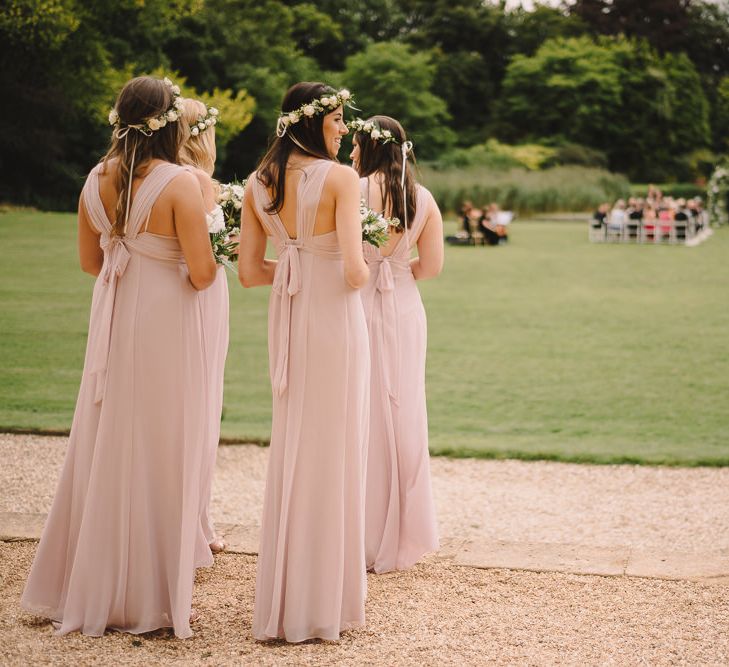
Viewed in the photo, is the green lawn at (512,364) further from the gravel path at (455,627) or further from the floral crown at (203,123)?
the floral crown at (203,123)

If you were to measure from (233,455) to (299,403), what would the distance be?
13.3 ft

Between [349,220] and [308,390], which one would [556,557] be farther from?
[349,220]

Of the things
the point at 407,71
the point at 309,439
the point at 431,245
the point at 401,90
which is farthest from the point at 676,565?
the point at 407,71

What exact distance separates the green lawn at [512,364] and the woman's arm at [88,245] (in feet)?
14.0

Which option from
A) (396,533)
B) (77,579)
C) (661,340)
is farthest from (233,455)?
(661,340)

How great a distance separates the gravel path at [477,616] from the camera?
138 inches

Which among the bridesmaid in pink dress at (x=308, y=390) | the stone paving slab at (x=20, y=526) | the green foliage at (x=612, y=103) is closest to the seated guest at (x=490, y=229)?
the stone paving slab at (x=20, y=526)

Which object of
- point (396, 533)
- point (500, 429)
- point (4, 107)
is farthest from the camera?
point (4, 107)

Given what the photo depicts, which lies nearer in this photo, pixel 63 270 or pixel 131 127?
pixel 131 127

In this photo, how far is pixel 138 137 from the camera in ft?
11.9

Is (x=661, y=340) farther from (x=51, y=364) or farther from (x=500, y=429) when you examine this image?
(x=51, y=364)

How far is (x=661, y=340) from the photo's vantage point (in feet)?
42.5

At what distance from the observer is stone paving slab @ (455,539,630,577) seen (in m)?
4.46

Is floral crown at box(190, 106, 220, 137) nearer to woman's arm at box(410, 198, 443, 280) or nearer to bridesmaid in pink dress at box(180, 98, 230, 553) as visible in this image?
bridesmaid in pink dress at box(180, 98, 230, 553)
